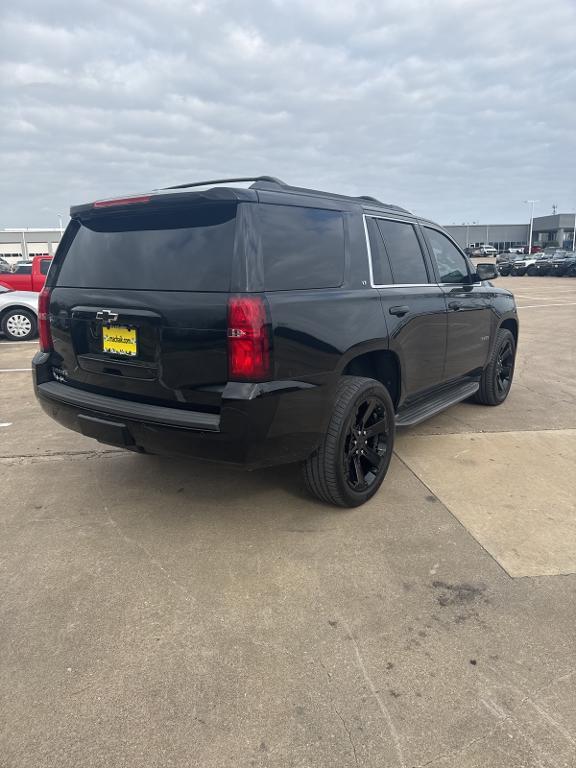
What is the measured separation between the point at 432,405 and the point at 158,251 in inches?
99.8

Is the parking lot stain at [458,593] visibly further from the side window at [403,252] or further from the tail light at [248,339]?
the side window at [403,252]

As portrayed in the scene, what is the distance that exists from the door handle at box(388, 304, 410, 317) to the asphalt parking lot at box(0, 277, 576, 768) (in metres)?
1.19

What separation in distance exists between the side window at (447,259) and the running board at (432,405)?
3.17 ft

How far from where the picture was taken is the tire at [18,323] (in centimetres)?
1123

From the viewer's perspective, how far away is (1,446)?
15.6 feet

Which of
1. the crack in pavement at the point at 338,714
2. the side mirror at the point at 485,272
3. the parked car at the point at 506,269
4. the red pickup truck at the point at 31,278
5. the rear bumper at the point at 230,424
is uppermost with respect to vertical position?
the parked car at the point at 506,269

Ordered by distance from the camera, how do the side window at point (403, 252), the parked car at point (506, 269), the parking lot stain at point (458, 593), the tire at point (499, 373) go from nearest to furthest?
1. the parking lot stain at point (458, 593)
2. the side window at point (403, 252)
3. the tire at point (499, 373)
4. the parked car at point (506, 269)

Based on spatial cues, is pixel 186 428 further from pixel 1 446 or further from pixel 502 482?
pixel 1 446

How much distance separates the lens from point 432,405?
447 centimetres

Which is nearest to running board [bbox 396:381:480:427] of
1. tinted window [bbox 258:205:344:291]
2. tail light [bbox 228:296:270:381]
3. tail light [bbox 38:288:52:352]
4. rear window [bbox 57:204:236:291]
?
→ tinted window [bbox 258:205:344:291]

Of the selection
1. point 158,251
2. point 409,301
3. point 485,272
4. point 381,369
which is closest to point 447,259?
point 485,272

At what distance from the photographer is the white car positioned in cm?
1116

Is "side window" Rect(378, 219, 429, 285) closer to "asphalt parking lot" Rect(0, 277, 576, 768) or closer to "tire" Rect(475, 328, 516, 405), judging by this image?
"asphalt parking lot" Rect(0, 277, 576, 768)

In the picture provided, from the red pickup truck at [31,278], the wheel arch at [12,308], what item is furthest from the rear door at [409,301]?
the red pickup truck at [31,278]
